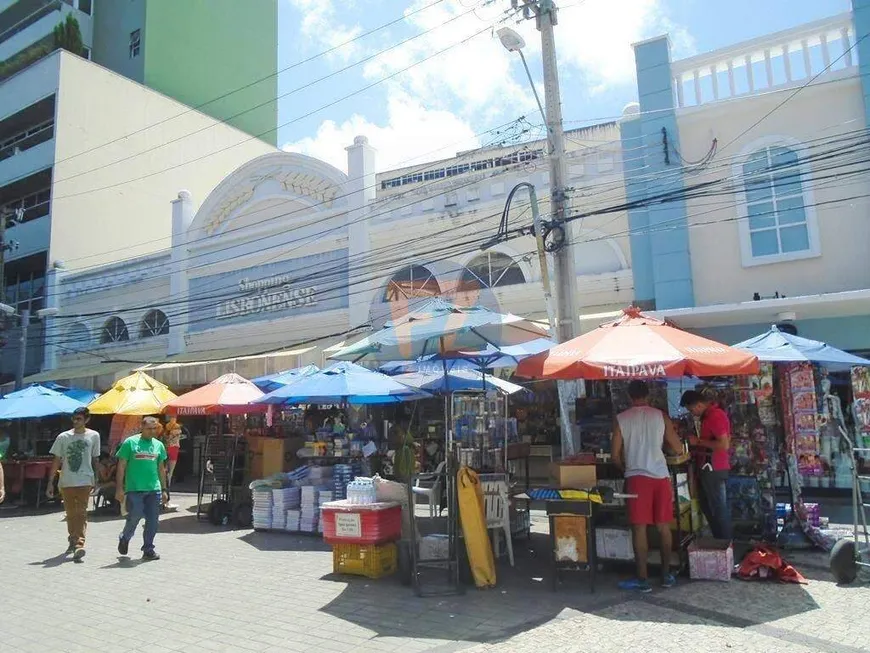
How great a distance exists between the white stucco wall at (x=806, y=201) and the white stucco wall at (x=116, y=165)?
1837 cm

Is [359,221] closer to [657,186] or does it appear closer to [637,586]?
[657,186]

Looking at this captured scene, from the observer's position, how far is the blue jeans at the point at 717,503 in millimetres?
6902

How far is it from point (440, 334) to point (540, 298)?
7224mm

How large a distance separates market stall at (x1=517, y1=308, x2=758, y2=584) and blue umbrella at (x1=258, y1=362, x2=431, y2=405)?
3.22m

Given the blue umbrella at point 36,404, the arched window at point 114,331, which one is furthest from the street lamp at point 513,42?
the arched window at point 114,331

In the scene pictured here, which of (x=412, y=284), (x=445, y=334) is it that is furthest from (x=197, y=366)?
(x=445, y=334)

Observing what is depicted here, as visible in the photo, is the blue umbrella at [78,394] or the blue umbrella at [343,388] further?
the blue umbrella at [78,394]

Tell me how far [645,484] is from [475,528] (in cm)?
161

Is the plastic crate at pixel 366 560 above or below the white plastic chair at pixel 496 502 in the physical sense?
below

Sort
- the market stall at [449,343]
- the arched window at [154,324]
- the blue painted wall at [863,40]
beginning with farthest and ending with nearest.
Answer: the arched window at [154,324] < the blue painted wall at [863,40] < the market stall at [449,343]

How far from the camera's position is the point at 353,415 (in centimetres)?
1280

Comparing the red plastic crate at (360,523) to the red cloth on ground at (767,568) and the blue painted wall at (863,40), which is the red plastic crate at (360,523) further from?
the blue painted wall at (863,40)

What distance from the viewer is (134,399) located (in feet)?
39.9

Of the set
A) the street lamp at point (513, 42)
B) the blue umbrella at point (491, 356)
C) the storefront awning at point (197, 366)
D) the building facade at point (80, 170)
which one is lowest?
the blue umbrella at point (491, 356)
